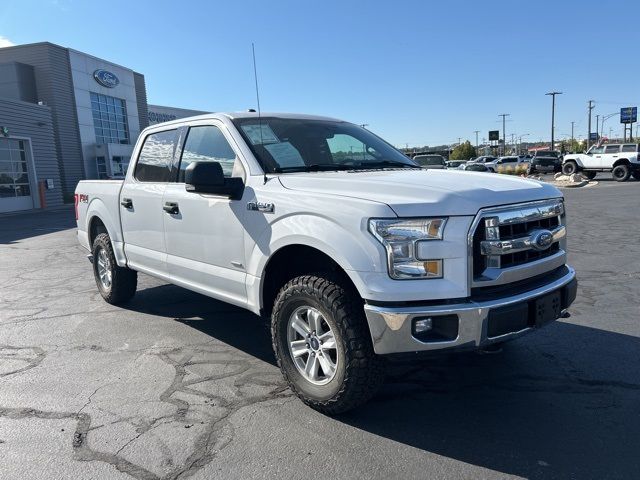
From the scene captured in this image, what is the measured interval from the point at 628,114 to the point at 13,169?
7413cm

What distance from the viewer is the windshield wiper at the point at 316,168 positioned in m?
3.86

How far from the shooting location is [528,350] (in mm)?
4273

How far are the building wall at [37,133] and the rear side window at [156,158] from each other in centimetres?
2520

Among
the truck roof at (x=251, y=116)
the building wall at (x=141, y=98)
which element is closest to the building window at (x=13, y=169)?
the building wall at (x=141, y=98)

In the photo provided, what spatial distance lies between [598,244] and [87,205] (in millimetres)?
8290

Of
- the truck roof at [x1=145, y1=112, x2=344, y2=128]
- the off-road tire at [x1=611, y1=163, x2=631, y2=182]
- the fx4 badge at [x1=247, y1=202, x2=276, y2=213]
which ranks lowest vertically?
the off-road tire at [x1=611, y1=163, x2=631, y2=182]

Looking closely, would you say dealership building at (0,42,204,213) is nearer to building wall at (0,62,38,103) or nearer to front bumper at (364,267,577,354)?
building wall at (0,62,38,103)

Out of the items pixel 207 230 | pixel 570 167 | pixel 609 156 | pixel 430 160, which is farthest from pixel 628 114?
pixel 207 230

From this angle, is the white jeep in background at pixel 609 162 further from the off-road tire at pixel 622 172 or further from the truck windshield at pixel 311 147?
the truck windshield at pixel 311 147

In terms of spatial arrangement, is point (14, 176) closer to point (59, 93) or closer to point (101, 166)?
Answer: point (59, 93)

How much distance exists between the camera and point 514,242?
303 centimetres

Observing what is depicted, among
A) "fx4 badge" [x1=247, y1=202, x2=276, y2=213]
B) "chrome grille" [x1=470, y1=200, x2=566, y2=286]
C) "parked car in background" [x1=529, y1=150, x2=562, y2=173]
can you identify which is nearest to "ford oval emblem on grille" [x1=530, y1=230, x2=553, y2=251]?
"chrome grille" [x1=470, y1=200, x2=566, y2=286]

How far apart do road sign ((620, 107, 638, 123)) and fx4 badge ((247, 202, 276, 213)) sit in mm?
80857

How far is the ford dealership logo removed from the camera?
37456 millimetres
